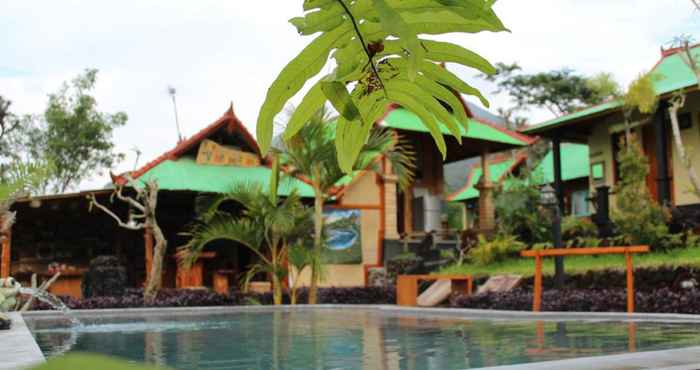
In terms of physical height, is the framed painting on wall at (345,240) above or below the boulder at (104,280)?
above

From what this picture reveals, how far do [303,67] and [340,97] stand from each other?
0.21ft

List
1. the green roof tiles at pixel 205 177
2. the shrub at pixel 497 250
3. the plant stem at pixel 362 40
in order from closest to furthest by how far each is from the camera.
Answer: the plant stem at pixel 362 40
the shrub at pixel 497 250
the green roof tiles at pixel 205 177

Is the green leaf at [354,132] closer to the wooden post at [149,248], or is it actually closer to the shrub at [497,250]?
the shrub at [497,250]

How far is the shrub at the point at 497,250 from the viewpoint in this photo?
16.8m

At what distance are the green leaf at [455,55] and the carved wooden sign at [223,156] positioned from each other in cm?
1862

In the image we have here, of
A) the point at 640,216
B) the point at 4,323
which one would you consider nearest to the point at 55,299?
the point at 4,323

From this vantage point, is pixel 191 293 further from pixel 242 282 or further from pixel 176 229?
pixel 176 229

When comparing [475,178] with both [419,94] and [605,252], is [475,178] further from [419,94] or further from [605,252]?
[419,94]

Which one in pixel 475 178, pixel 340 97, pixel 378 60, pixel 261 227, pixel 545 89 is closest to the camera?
pixel 340 97

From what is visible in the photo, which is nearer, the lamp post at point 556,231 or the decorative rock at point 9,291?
the decorative rock at point 9,291

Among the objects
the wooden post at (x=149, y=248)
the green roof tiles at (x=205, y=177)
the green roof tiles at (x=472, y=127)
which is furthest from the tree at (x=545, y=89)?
the wooden post at (x=149, y=248)

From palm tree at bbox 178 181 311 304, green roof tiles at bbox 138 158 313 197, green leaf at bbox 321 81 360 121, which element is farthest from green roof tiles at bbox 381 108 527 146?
green leaf at bbox 321 81 360 121

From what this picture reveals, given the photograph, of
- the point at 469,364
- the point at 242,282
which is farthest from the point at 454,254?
the point at 469,364

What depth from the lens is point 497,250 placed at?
16.9 meters
